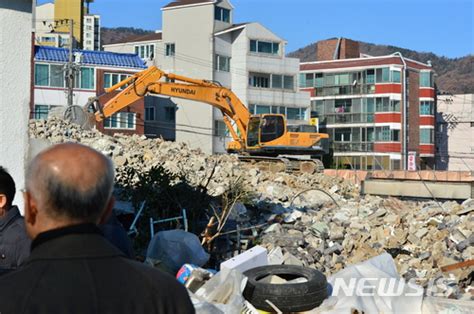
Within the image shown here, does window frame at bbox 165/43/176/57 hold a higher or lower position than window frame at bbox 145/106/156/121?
higher

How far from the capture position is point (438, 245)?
12.4 metres

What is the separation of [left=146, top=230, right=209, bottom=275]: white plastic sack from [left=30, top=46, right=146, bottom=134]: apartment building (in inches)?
1406

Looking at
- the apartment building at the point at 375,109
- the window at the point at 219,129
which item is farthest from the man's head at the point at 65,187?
the apartment building at the point at 375,109

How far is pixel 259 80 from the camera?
52938mm

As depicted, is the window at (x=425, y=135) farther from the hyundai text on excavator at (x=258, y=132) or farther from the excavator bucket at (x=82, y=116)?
the excavator bucket at (x=82, y=116)

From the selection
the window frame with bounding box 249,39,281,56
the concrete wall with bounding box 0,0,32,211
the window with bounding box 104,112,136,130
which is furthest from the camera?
the window frame with bounding box 249,39,281,56

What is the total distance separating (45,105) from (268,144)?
2025 cm

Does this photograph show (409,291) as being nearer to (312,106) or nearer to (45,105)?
(45,105)

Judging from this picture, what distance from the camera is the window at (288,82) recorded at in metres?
53.4

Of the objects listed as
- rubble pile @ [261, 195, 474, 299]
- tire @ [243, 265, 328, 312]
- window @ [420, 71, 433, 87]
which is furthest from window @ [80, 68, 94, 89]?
tire @ [243, 265, 328, 312]

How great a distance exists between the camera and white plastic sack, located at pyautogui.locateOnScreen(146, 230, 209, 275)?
26.1ft

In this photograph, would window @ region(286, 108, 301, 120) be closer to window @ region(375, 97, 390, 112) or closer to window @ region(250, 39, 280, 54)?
window @ region(250, 39, 280, 54)

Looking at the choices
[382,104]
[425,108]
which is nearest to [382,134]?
[382,104]

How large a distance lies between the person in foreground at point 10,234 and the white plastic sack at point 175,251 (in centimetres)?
341
